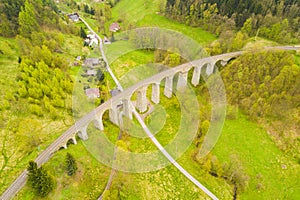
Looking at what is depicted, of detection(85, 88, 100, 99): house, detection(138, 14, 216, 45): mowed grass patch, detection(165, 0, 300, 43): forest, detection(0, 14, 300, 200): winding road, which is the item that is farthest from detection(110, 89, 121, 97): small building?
detection(165, 0, 300, 43): forest

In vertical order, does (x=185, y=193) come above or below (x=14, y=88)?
below

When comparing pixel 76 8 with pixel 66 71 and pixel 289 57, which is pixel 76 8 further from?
pixel 289 57

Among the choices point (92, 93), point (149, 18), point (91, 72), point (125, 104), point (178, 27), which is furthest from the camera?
point (149, 18)

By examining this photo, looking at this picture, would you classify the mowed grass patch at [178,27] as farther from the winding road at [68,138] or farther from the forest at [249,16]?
the winding road at [68,138]

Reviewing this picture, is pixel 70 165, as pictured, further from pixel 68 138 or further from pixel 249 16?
pixel 249 16

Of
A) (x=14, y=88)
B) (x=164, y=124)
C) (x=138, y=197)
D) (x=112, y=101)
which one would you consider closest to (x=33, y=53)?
(x=14, y=88)

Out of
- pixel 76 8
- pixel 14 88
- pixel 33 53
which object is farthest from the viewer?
pixel 76 8

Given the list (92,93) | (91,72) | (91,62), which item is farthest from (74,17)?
(92,93)
